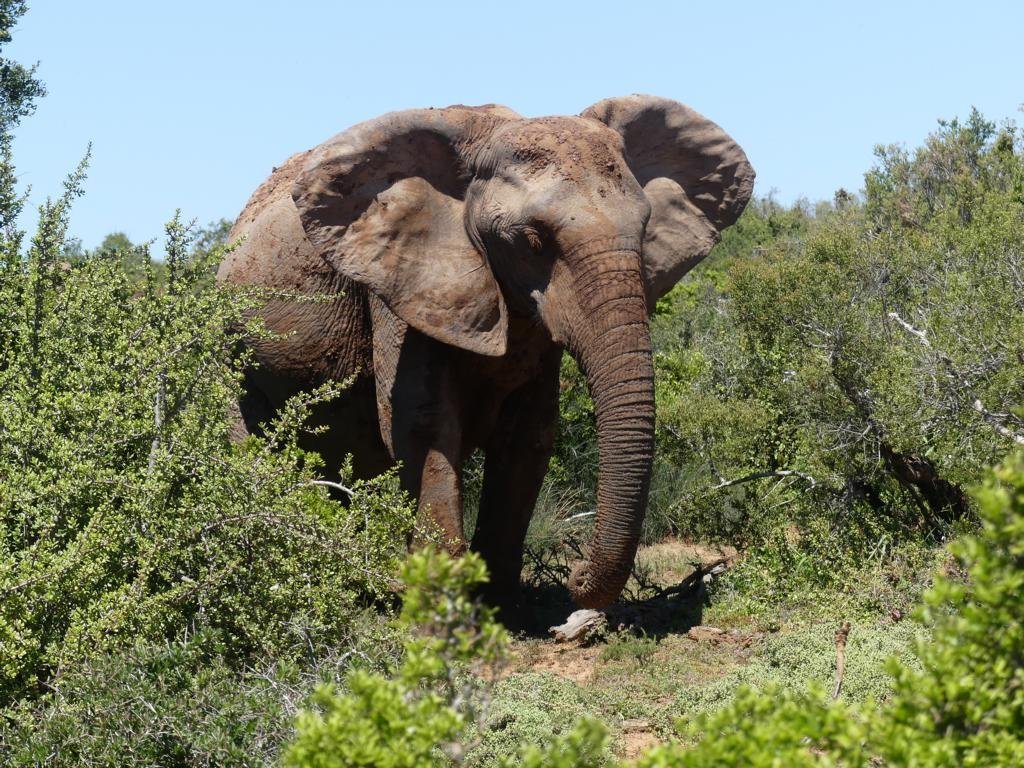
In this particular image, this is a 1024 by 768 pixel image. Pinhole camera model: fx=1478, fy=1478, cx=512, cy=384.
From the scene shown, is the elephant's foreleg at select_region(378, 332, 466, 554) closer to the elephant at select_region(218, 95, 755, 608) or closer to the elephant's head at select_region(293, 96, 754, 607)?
the elephant at select_region(218, 95, 755, 608)

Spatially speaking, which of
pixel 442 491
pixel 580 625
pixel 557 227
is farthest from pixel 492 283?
pixel 580 625

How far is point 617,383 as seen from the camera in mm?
6695

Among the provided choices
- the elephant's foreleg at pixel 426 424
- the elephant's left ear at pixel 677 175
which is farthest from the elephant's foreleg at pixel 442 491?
the elephant's left ear at pixel 677 175

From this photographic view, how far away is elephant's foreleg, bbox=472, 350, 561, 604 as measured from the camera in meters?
8.34

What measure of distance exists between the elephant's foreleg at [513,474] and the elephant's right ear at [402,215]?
0.98 metres

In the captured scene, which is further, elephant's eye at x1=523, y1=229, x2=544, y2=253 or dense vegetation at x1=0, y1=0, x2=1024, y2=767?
elephant's eye at x1=523, y1=229, x2=544, y2=253

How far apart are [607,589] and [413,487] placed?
1.29m

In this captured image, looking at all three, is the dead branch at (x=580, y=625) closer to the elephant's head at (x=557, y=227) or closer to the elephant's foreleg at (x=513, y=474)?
the elephant's head at (x=557, y=227)

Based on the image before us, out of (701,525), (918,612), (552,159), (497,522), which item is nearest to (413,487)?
(497,522)

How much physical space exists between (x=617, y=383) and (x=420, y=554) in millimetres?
3458

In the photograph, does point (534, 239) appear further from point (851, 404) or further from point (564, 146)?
point (851, 404)

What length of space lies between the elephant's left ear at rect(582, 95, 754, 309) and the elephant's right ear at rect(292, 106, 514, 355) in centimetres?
78

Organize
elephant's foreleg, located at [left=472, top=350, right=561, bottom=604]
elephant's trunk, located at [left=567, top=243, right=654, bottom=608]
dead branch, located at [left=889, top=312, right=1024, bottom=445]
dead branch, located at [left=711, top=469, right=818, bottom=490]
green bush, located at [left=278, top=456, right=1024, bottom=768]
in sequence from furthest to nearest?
dead branch, located at [left=711, top=469, right=818, bottom=490]
elephant's foreleg, located at [left=472, top=350, right=561, bottom=604]
dead branch, located at [left=889, top=312, right=1024, bottom=445]
elephant's trunk, located at [left=567, top=243, right=654, bottom=608]
green bush, located at [left=278, top=456, right=1024, bottom=768]

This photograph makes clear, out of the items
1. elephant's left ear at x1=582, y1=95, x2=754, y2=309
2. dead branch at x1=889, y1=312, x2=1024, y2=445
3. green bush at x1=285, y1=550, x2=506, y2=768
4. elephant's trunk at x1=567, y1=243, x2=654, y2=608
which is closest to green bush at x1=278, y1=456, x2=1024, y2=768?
green bush at x1=285, y1=550, x2=506, y2=768
